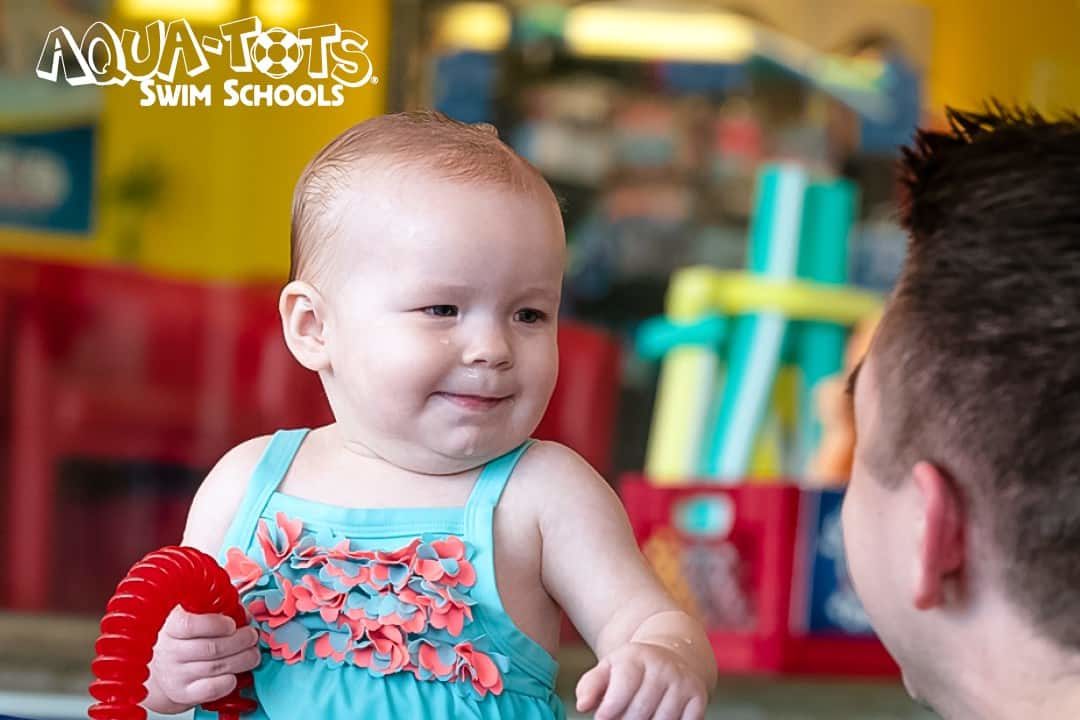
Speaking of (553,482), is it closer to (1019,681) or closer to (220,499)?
(220,499)

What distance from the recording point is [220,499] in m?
1.09

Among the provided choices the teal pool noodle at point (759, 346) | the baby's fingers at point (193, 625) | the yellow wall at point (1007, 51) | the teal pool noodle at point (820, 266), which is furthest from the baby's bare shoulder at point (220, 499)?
the yellow wall at point (1007, 51)

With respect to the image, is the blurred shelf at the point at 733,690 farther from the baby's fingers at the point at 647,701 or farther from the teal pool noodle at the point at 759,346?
the baby's fingers at the point at 647,701

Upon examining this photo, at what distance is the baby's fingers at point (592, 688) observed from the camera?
2.75 ft

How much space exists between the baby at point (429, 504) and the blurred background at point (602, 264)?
5.26 feet

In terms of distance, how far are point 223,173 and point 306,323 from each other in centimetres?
250

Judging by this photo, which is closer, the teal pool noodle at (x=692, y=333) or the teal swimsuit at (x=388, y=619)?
the teal swimsuit at (x=388, y=619)

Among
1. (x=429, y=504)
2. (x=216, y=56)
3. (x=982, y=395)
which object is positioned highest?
(x=216, y=56)

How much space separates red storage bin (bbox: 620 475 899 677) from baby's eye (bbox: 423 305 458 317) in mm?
1758

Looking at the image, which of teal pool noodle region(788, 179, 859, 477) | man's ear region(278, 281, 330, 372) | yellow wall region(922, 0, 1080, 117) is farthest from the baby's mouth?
yellow wall region(922, 0, 1080, 117)

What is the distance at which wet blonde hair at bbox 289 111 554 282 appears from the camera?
1.03 m

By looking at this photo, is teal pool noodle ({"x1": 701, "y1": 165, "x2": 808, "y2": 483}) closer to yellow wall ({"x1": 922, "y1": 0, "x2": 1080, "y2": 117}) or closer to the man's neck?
yellow wall ({"x1": 922, "y1": 0, "x2": 1080, "y2": 117})

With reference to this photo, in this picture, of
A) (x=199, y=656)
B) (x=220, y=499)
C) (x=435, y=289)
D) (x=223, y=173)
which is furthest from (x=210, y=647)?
(x=223, y=173)

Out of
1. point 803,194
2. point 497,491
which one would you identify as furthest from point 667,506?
point 497,491
